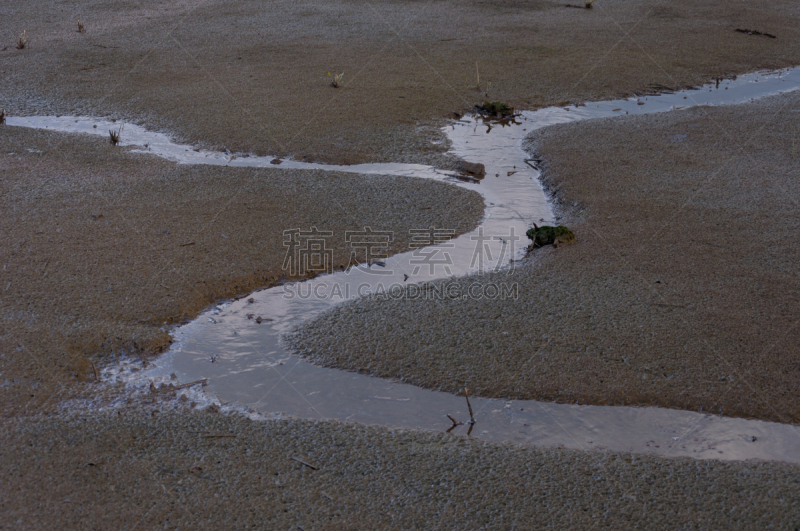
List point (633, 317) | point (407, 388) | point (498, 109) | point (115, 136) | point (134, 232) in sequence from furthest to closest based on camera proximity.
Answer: point (498, 109) → point (115, 136) → point (134, 232) → point (633, 317) → point (407, 388)

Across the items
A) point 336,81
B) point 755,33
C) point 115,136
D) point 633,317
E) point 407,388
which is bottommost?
point 407,388

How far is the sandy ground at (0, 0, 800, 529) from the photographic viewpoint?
2.20m

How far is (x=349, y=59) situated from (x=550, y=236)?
17.9 ft

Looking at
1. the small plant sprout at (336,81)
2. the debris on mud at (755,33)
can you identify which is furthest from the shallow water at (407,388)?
the debris on mud at (755,33)

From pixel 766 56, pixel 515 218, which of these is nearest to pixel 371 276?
pixel 515 218

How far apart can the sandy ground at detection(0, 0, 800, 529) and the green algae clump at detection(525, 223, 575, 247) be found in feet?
0.47

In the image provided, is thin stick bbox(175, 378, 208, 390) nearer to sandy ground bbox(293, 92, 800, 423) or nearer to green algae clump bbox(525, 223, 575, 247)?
sandy ground bbox(293, 92, 800, 423)

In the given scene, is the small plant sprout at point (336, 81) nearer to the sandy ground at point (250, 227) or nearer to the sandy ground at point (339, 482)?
the sandy ground at point (250, 227)

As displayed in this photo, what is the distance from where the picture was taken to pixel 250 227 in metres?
4.21

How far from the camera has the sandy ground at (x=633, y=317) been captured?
2.85 m

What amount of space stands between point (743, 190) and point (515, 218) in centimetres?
179

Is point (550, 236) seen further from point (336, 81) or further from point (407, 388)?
point (336, 81)

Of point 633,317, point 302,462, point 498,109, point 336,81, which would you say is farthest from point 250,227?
point 336,81

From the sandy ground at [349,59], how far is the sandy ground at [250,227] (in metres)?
0.05
